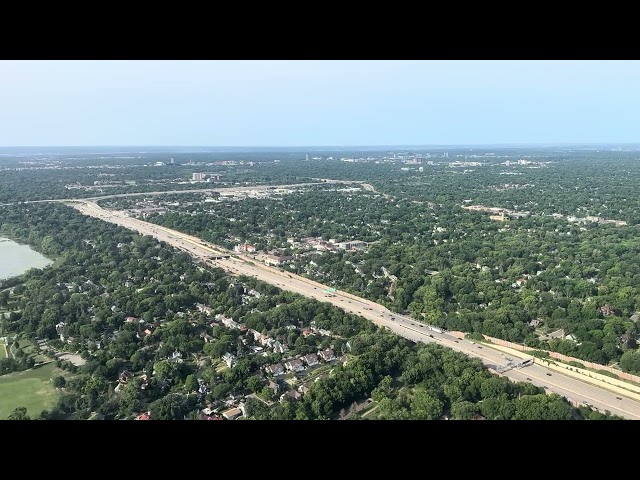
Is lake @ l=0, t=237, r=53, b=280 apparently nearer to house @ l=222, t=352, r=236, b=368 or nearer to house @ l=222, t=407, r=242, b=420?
house @ l=222, t=352, r=236, b=368

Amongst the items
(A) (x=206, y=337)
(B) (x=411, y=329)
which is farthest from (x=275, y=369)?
(B) (x=411, y=329)

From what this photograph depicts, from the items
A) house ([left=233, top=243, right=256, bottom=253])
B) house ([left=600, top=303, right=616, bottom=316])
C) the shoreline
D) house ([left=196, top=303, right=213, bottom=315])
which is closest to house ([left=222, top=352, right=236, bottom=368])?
house ([left=196, top=303, right=213, bottom=315])

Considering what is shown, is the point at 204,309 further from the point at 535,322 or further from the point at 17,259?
the point at 17,259

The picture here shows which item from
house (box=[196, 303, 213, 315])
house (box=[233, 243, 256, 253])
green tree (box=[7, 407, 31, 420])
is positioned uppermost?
green tree (box=[7, 407, 31, 420])

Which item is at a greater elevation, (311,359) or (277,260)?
(311,359)

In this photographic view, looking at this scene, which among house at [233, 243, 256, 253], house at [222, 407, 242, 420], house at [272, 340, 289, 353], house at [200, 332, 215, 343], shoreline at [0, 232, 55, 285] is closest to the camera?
house at [222, 407, 242, 420]

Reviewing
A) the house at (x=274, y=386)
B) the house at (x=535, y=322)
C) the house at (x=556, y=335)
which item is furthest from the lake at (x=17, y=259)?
the house at (x=556, y=335)
